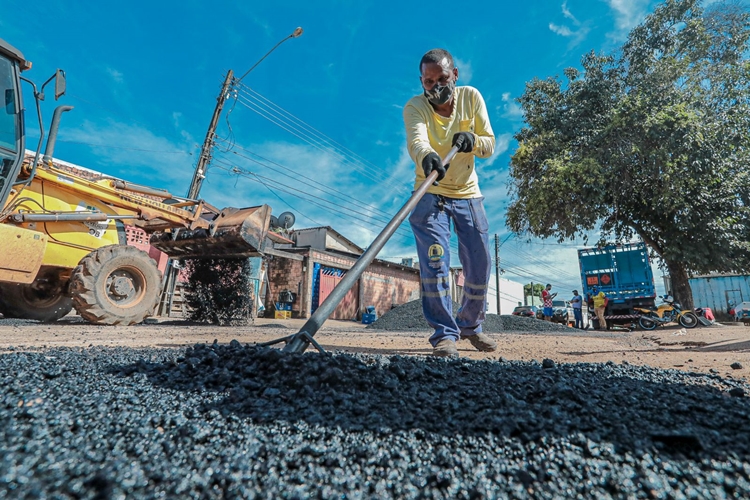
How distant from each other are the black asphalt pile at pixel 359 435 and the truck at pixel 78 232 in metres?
4.16

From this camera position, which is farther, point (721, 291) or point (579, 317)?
point (721, 291)

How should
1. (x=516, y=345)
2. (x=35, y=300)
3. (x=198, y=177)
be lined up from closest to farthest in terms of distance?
(x=516, y=345)
(x=35, y=300)
(x=198, y=177)

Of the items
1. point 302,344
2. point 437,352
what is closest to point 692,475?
point 302,344

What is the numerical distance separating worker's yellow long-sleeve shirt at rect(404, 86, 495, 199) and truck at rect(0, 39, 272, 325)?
3.61 m

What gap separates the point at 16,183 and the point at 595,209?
11.8 meters

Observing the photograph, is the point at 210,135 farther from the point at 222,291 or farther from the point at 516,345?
the point at 516,345

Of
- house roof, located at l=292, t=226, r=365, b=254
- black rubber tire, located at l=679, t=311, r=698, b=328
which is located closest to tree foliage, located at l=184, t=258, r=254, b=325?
A: black rubber tire, located at l=679, t=311, r=698, b=328

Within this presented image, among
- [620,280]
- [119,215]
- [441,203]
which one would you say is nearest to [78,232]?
[119,215]

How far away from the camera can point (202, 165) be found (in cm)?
1178

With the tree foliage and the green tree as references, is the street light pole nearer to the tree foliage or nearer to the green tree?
the tree foliage

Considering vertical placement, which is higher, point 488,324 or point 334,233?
point 334,233

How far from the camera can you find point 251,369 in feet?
4.61

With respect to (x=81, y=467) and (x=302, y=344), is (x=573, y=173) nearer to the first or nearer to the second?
(x=302, y=344)

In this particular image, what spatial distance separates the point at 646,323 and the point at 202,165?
1321 cm
